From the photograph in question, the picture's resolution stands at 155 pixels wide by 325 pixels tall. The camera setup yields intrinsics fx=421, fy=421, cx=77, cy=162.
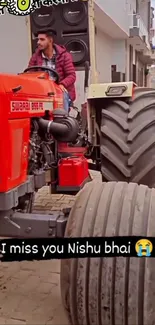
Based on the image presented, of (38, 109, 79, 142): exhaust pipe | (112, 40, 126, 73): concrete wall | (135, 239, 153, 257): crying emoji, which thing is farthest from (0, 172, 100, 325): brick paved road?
(112, 40, 126, 73): concrete wall

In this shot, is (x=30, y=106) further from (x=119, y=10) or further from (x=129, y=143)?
(x=119, y=10)

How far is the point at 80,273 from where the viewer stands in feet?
5.53

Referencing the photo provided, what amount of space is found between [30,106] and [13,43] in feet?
22.1

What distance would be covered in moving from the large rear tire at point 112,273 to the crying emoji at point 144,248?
0.08 ft

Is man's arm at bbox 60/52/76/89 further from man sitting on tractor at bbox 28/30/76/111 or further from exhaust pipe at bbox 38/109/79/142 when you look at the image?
exhaust pipe at bbox 38/109/79/142

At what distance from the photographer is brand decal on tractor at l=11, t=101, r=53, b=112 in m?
1.99

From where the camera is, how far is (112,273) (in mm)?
1646

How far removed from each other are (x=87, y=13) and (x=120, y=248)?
327 centimetres

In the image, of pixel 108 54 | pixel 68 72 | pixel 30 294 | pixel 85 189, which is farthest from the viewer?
pixel 108 54

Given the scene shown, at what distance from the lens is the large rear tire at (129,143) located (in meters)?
2.93

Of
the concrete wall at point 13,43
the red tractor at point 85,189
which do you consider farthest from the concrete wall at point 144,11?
the red tractor at point 85,189

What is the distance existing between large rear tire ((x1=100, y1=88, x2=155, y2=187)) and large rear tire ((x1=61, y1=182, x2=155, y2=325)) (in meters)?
1.15

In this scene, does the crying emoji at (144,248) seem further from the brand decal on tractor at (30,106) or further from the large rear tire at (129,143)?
the large rear tire at (129,143)

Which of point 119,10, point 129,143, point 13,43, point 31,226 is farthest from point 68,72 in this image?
point 119,10
